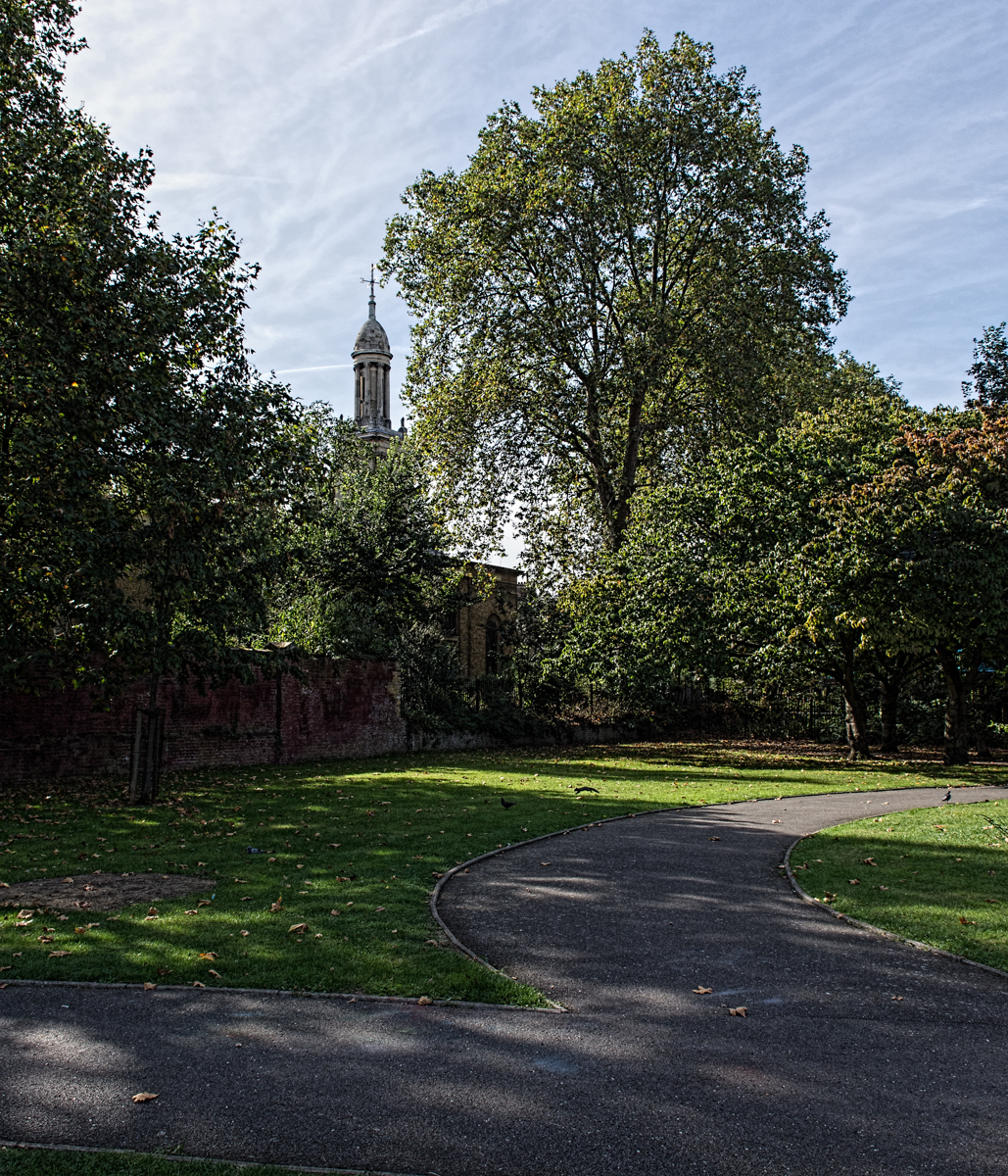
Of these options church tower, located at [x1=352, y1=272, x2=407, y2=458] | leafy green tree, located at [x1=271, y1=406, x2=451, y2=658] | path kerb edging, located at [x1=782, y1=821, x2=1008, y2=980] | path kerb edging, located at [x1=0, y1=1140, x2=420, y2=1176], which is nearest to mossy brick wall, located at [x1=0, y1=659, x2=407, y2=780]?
leafy green tree, located at [x1=271, y1=406, x2=451, y2=658]

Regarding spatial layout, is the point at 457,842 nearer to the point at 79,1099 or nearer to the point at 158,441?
the point at 79,1099

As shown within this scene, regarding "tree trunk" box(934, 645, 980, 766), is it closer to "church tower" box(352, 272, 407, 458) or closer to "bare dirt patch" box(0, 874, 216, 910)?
"bare dirt patch" box(0, 874, 216, 910)

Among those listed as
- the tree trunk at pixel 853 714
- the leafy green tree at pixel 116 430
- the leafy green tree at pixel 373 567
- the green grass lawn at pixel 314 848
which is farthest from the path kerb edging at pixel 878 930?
the leafy green tree at pixel 373 567

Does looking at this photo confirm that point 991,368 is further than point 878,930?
Yes

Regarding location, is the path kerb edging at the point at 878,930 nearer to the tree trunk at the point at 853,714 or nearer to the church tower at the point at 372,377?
the tree trunk at the point at 853,714

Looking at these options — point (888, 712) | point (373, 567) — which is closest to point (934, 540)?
point (888, 712)

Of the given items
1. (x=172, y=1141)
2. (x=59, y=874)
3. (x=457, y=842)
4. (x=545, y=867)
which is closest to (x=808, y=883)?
(x=545, y=867)

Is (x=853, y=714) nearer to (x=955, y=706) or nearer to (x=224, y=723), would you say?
(x=955, y=706)

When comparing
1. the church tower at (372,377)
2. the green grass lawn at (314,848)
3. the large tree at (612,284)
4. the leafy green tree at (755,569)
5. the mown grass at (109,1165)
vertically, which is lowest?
the green grass lawn at (314,848)

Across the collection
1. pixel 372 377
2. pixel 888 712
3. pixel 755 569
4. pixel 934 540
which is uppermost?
pixel 372 377

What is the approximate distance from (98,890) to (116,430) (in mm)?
7805

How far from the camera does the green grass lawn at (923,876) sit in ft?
22.1

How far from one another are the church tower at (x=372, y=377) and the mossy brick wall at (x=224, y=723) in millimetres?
51397

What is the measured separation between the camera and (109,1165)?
3391mm
